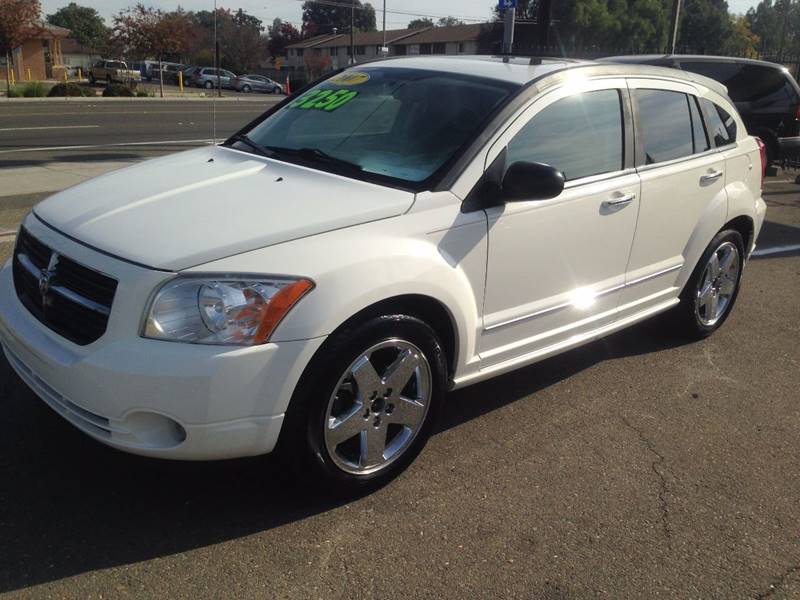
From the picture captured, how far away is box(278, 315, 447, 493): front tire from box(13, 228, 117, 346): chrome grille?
77cm

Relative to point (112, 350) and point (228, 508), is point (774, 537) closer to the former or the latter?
point (228, 508)

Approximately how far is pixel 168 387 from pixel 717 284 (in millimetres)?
3931

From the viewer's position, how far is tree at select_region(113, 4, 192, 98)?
4034cm

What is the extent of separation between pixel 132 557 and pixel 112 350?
75cm

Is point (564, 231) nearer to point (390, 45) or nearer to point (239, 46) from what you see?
point (239, 46)

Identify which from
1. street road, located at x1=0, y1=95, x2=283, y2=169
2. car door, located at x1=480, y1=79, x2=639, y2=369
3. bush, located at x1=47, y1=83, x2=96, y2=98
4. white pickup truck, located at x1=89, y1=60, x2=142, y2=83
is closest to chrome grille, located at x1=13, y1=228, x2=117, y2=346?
car door, located at x1=480, y1=79, x2=639, y2=369

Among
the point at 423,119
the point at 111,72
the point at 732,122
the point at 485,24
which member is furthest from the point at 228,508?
the point at 485,24

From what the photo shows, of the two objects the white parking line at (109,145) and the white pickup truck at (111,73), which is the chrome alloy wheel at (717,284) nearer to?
the white parking line at (109,145)

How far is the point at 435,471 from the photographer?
3.42 metres

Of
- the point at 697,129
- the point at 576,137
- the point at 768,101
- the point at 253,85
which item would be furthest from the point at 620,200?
the point at 253,85

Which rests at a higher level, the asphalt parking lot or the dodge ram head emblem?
the dodge ram head emblem

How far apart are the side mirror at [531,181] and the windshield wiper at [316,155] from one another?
0.71 metres

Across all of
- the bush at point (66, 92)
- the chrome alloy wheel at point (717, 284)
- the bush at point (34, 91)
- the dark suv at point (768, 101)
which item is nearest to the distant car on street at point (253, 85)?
the bush at point (66, 92)

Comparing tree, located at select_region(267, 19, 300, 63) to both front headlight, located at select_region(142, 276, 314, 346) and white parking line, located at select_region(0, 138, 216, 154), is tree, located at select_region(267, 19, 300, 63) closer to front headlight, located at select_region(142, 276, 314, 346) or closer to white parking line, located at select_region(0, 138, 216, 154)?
white parking line, located at select_region(0, 138, 216, 154)
